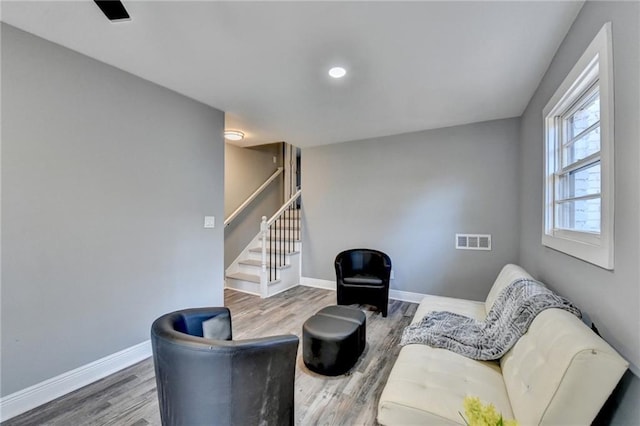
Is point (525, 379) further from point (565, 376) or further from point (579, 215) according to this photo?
point (579, 215)

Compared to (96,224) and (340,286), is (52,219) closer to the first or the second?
(96,224)

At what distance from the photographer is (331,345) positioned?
6.72 ft

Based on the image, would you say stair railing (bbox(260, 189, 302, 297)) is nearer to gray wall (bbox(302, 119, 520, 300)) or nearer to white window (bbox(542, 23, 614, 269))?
gray wall (bbox(302, 119, 520, 300))

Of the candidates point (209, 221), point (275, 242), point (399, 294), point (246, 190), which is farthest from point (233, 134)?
point (399, 294)

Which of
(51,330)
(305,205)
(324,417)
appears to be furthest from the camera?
(305,205)

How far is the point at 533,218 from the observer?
8.53 feet

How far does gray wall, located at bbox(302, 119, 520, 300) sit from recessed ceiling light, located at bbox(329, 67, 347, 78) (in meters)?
1.95

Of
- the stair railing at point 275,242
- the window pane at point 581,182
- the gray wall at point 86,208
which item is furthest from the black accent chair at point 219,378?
the stair railing at point 275,242

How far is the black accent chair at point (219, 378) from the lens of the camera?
43.9 inches

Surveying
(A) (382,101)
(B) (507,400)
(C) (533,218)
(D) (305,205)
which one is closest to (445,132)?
(A) (382,101)

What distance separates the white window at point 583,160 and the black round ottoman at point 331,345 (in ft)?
5.15

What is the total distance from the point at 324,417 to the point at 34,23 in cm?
310

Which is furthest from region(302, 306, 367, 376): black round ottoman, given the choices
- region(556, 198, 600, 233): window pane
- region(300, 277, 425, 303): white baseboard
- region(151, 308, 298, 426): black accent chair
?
region(300, 277, 425, 303): white baseboard

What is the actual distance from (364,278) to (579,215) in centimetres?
219
